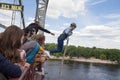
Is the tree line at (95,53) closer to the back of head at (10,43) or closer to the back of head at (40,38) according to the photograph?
the back of head at (40,38)

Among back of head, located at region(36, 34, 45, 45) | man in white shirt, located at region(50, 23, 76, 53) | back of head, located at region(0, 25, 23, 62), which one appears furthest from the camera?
man in white shirt, located at region(50, 23, 76, 53)

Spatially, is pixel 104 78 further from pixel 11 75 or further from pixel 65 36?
pixel 11 75

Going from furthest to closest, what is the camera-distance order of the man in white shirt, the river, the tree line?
the tree line → the river → the man in white shirt

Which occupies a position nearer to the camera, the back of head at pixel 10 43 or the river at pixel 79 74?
the back of head at pixel 10 43

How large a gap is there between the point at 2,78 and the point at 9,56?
1.44 ft

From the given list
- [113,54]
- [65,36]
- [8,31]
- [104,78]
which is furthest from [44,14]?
[113,54]

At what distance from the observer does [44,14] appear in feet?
78.3

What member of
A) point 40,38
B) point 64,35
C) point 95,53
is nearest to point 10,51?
point 40,38

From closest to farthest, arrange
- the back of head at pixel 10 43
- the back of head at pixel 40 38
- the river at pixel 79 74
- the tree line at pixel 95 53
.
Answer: the back of head at pixel 10 43, the back of head at pixel 40 38, the river at pixel 79 74, the tree line at pixel 95 53

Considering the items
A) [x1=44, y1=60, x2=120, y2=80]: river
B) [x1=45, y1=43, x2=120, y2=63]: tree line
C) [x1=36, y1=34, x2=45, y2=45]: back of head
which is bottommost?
[x1=44, y1=60, x2=120, y2=80]: river

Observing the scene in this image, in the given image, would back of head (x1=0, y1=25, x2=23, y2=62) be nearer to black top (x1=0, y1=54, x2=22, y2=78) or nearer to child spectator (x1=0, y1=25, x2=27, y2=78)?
child spectator (x1=0, y1=25, x2=27, y2=78)

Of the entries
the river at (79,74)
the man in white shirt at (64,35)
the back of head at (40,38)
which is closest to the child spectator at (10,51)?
the back of head at (40,38)

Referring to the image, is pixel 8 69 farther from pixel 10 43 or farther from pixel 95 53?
pixel 95 53

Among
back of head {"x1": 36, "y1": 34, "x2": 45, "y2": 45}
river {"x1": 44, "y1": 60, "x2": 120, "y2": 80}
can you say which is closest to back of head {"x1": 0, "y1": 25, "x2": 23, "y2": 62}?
back of head {"x1": 36, "y1": 34, "x2": 45, "y2": 45}
